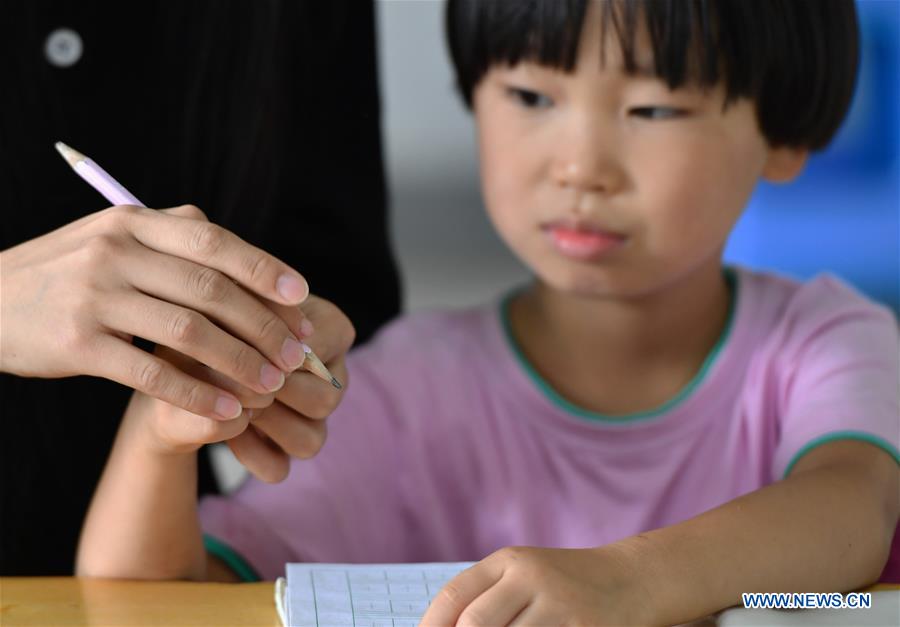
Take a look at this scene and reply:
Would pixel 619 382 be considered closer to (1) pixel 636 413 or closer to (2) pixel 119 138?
(1) pixel 636 413

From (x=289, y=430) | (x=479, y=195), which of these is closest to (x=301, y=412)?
(x=289, y=430)

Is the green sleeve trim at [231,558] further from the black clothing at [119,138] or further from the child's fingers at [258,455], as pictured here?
the black clothing at [119,138]

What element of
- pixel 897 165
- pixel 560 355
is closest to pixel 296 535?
pixel 560 355

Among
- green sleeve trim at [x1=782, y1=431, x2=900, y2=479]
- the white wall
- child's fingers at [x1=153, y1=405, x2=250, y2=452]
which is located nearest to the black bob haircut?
green sleeve trim at [x1=782, y1=431, x2=900, y2=479]

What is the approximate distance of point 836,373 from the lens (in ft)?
2.92

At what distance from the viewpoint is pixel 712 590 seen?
2.14 feet

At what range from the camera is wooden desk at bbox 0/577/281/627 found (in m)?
0.67

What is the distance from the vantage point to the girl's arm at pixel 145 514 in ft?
2.50

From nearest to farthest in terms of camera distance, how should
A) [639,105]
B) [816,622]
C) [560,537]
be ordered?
[816,622] → [639,105] → [560,537]

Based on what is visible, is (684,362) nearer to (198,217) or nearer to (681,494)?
(681,494)

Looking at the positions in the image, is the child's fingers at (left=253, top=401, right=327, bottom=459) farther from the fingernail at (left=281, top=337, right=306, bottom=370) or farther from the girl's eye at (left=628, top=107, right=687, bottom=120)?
the girl's eye at (left=628, top=107, right=687, bottom=120)

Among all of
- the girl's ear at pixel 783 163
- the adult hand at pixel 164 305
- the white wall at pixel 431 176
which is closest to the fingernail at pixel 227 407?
the adult hand at pixel 164 305

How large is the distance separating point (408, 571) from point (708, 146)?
1.22 ft

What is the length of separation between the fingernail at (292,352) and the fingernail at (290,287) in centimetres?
3
